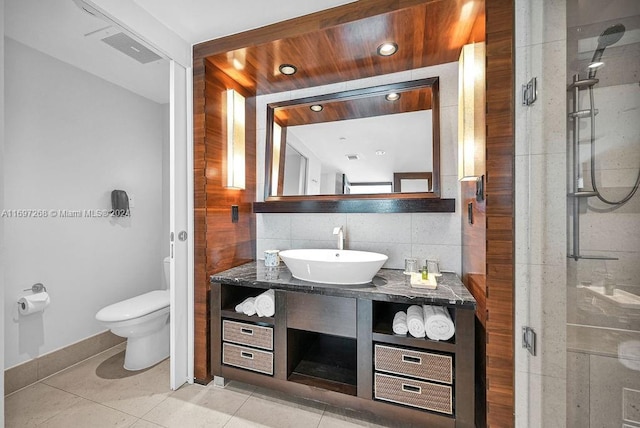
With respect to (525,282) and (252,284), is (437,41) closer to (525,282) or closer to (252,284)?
(525,282)

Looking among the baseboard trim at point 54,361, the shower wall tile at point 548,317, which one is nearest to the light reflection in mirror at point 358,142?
the shower wall tile at point 548,317

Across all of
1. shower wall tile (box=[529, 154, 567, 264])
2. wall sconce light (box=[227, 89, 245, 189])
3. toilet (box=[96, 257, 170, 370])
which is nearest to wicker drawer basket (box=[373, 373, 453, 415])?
shower wall tile (box=[529, 154, 567, 264])

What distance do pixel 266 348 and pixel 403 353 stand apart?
77 centimetres

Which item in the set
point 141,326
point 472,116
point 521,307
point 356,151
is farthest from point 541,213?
point 141,326

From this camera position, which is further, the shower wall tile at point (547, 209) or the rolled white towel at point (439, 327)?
the rolled white towel at point (439, 327)

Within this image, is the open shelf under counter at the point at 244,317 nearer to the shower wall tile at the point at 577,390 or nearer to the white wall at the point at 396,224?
the white wall at the point at 396,224

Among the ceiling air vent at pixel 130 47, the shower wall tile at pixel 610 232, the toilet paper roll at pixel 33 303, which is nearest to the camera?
the shower wall tile at pixel 610 232

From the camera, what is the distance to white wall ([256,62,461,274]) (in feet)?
5.49

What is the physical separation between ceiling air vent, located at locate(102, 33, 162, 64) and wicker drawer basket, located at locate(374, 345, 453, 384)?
2292 mm

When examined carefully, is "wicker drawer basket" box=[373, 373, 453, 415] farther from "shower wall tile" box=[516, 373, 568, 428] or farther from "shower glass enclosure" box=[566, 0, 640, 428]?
"shower glass enclosure" box=[566, 0, 640, 428]

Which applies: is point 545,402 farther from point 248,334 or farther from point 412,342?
point 248,334

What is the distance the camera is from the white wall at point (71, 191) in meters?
1.74

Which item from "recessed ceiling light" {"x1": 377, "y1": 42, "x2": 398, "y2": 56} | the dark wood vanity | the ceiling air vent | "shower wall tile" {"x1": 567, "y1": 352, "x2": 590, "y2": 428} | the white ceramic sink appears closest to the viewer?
"shower wall tile" {"x1": 567, "y1": 352, "x2": 590, "y2": 428}

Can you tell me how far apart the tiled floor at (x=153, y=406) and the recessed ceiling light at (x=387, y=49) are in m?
2.09
